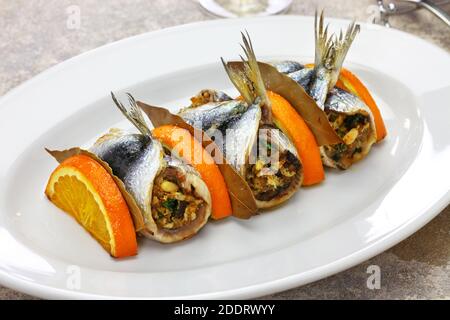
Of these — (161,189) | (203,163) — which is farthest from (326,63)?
(161,189)

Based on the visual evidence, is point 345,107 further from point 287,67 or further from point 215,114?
point 215,114

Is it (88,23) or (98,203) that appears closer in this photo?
(98,203)

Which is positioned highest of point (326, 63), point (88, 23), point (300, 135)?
point (326, 63)

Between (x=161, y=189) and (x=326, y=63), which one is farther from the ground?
(x=326, y=63)

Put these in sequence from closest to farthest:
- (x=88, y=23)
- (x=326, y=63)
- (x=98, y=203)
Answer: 1. (x=98, y=203)
2. (x=326, y=63)
3. (x=88, y=23)

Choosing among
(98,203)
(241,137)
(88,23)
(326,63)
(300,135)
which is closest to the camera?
(98,203)

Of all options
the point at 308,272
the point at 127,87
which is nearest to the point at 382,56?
the point at 127,87

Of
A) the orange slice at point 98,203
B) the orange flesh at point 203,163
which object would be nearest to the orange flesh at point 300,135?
the orange flesh at point 203,163
